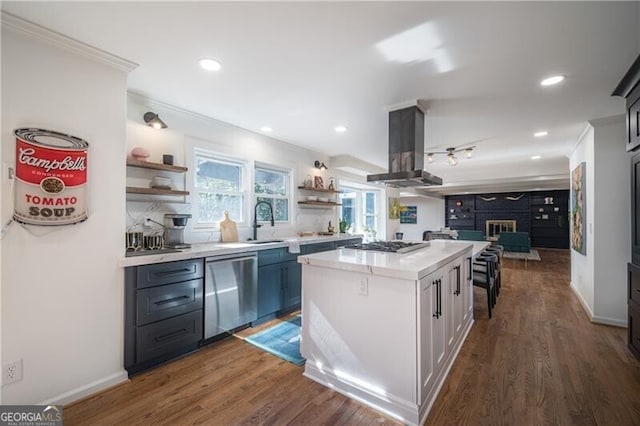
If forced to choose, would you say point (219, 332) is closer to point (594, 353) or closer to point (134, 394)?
point (134, 394)

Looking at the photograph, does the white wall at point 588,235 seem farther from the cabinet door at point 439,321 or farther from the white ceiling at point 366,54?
the cabinet door at point 439,321

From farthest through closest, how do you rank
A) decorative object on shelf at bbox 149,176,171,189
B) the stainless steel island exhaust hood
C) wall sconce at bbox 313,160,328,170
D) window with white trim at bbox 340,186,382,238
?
window with white trim at bbox 340,186,382,238
wall sconce at bbox 313,160,328,170
the stainless steel island exhaust hood
decorative object on shelf at bbox 149,176,171,189

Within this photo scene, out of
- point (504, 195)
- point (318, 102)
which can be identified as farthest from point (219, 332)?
point (504, 195)

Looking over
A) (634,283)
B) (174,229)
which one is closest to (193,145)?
(174,229)

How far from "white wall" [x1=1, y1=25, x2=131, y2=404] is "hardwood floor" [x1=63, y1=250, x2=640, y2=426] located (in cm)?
28

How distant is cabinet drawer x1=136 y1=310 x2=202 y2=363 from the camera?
2.22 m

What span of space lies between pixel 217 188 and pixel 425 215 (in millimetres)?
11316

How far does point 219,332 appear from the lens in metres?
2.79

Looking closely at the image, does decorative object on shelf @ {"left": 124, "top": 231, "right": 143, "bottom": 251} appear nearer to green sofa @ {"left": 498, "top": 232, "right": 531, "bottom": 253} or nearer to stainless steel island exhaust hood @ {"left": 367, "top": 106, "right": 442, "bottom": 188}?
stainless steel island exhaust hood @ {"left": 367, "top": 106, "right": 442, "bottom": 188}

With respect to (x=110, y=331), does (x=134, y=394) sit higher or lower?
lower

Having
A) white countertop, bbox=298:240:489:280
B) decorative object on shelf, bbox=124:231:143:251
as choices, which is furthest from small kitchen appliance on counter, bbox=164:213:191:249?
white countertop, bbox=298:240:489:280

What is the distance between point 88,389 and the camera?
1957 mm

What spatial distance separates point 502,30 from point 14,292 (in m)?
3.38

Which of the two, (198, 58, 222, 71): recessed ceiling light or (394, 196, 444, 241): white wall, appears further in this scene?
(394, 196, 444, 241): white wall
